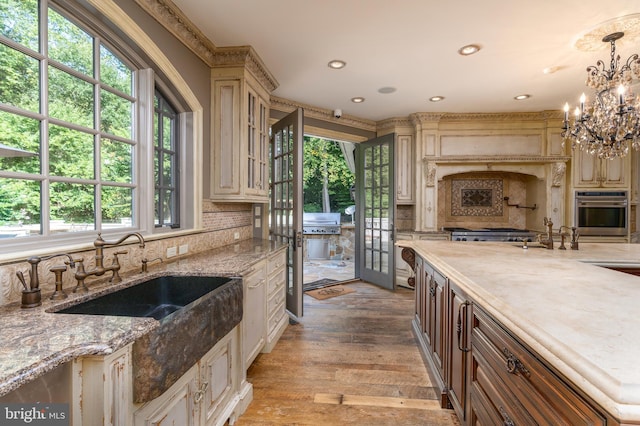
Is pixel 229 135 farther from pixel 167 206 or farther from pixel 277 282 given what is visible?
pixel 277 282

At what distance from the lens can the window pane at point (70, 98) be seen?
5.30 ft

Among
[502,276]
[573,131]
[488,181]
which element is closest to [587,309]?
[502,276]

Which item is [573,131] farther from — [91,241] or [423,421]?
[91,241]

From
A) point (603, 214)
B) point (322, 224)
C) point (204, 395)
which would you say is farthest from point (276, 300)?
point (603, 214)

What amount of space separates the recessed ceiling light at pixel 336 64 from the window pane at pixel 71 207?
2.37 m

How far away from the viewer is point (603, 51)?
282cm

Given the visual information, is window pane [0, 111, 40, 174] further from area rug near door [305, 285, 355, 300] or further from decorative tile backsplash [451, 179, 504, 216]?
decorative tile backsplash [451, 179, 504, 216]

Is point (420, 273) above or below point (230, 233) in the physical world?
below

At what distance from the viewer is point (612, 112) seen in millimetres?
2543

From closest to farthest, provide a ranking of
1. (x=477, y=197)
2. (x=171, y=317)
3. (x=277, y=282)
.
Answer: (x=171, y=317), (x=277, y=282), (x=477, y=197)

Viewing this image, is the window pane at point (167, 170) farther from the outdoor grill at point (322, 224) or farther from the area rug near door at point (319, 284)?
the outdoor grill at point (322, 224)

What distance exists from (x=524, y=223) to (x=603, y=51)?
2956 mm

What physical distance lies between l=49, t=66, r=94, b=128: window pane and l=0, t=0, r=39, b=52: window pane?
0.48 ft

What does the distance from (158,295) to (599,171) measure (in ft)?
19.4
